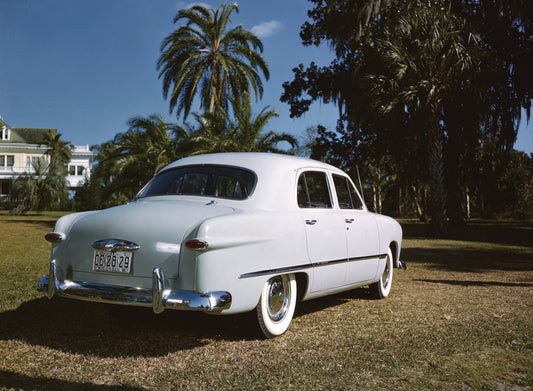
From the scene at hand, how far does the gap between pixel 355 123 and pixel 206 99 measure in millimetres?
9231

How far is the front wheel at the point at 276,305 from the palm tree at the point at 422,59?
15172 millimetres

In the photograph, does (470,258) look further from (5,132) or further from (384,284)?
(5,132)

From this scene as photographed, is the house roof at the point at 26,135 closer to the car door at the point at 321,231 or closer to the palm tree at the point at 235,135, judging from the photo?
the palm tree at the point at 235,135

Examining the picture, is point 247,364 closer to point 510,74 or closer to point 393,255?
point 393,255

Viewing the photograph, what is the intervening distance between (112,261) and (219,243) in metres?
0.90

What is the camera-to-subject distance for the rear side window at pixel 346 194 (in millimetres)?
5840

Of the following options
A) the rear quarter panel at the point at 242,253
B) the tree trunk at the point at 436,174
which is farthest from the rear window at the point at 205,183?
the tree trunk at the point at 436,174

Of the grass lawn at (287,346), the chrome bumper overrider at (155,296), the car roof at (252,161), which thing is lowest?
the grass lawn at (287,346)

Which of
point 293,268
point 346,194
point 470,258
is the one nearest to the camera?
point 293,268

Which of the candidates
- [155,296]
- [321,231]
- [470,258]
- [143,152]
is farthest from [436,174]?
[155,296]

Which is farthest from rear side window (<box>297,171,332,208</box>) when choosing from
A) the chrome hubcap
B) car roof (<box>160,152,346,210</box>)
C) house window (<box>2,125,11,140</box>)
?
house window (<box>2,125,11,140</box>)

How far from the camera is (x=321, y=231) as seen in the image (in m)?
5.01

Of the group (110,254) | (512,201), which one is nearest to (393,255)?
(110,254)

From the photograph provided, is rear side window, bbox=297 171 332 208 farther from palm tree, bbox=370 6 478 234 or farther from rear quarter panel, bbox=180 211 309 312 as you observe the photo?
palm tree, bbox=370 6 478 234
